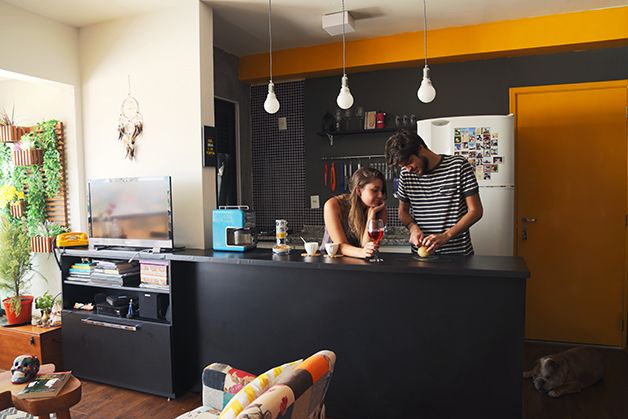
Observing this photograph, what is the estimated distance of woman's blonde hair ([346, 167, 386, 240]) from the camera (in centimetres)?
251

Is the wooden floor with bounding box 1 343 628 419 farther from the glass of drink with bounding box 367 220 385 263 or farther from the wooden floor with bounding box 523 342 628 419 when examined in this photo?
the glass of drink with bounding box 367 220 385 263

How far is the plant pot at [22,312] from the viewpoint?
355cm

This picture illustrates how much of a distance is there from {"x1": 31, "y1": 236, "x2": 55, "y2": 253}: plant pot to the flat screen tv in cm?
73

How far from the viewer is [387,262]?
7.82 feet

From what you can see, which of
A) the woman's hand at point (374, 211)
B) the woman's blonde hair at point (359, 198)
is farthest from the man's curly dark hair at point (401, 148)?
the woman's hand at point (374, 211)

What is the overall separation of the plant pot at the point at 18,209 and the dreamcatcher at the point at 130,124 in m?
1.14

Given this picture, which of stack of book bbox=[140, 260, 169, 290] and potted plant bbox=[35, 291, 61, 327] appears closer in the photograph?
stack of book bbox=[140, 260, 169, 290]

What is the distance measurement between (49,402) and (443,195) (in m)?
2.25

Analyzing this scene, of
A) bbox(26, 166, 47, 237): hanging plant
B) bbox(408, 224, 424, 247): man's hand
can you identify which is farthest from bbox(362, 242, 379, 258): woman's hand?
bbox(26, 166, 47, 237): hanging plant

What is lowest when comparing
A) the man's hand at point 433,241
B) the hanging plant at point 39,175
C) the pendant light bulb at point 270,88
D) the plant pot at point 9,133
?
the man's hand at point 433,241

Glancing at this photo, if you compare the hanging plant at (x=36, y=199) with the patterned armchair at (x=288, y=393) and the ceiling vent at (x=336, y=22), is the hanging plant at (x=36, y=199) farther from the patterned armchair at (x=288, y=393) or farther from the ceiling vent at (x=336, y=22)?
the patterned armchair at (x=288, y=393)

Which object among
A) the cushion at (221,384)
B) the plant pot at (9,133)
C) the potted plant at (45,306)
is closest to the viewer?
the cushion at (221,384)

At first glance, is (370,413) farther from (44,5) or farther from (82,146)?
(44,5)

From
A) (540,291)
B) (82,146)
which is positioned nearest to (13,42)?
(82,146)
